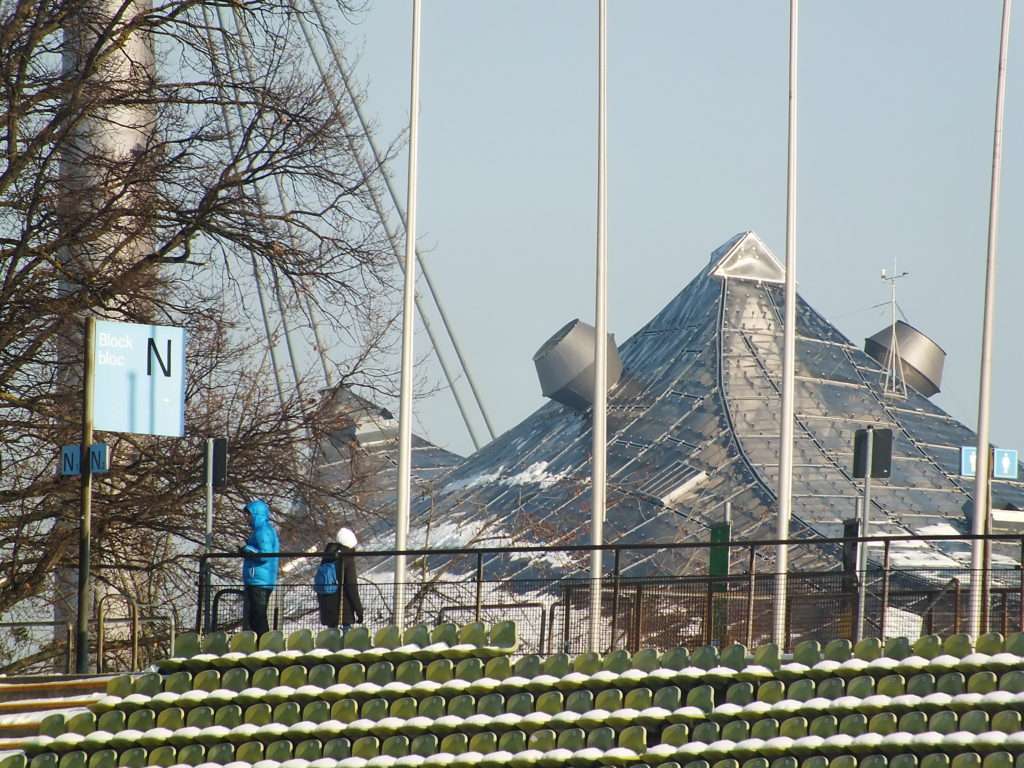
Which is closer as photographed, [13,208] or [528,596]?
[528,596]

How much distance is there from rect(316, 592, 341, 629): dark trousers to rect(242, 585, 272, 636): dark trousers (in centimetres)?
58

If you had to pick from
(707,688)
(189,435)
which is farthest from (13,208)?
(707,688)

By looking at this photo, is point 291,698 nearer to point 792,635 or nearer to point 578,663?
point 578,663

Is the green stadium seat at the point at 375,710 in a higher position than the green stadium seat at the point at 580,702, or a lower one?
lower

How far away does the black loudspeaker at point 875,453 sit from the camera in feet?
60.4

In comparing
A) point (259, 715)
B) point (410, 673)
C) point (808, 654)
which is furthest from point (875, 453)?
point (259, 715)

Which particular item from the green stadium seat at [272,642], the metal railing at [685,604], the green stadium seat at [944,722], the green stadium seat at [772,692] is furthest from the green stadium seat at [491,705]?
the green stadium seat at [944,722]

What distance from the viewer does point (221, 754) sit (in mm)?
16891

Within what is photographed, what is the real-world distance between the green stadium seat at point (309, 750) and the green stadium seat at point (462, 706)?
1316mm

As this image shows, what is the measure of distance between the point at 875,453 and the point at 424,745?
18.6ft

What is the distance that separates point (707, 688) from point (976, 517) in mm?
8954

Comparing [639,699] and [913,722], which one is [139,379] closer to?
[639,699]

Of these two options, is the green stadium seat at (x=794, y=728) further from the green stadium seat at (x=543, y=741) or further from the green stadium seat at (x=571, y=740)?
Answer: the green stadium seat at (x=543, y=741)

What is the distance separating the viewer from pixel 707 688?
16859 mm
